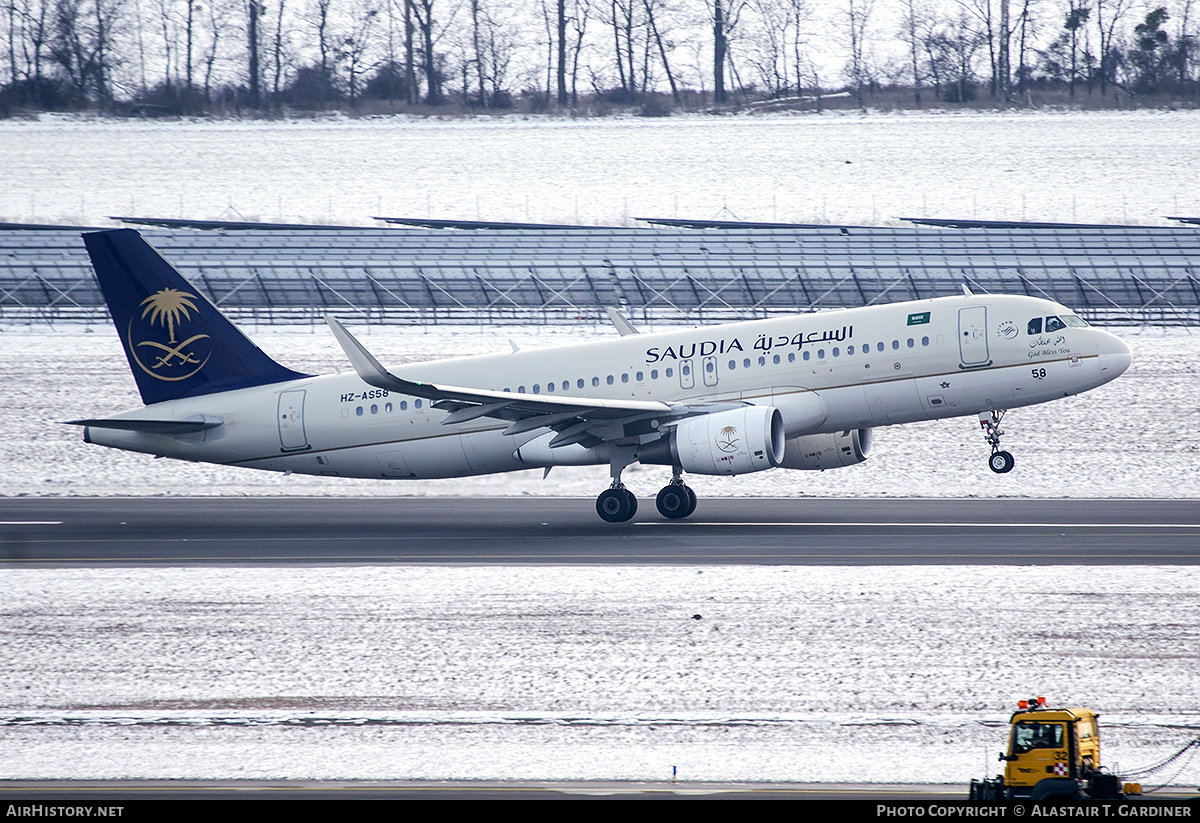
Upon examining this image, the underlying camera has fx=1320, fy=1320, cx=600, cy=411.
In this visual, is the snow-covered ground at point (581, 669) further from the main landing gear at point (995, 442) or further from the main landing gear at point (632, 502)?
the main landing gear at point (995, 442)

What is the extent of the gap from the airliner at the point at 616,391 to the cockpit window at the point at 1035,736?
51.4 feet

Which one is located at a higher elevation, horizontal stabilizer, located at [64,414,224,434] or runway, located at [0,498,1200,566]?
horizontal stabilizer, located at [64,414,224,434]

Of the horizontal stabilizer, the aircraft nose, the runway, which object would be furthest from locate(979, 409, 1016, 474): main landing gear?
the horizontal stabilizer

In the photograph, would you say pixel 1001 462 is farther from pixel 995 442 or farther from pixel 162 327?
pixel 162 327

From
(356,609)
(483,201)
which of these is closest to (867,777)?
(356,609)

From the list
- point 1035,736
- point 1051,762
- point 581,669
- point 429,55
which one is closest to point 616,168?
point 429,55

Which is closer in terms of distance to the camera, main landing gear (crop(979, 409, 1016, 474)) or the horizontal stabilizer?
main landing gear (crop(979, 409, 1016, 474))

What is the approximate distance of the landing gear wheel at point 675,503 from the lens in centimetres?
3127

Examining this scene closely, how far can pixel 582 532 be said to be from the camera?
30172mm

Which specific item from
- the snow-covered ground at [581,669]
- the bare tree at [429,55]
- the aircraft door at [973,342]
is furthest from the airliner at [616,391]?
the bare tree at [429,55]

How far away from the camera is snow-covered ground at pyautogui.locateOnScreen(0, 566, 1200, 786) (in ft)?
49.3

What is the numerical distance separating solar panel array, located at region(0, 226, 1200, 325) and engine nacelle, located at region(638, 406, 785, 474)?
26399 mm

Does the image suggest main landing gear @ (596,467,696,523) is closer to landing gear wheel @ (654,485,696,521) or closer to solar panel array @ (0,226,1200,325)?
landing gear wheel @ (654,485,696,521)

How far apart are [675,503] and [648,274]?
28.5 meters
